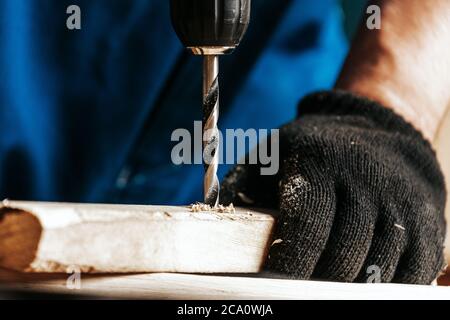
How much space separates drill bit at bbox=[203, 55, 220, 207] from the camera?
0.65m

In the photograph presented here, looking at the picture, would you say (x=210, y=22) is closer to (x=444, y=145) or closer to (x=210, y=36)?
(x=210, y=36)

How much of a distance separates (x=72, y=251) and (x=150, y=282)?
0.07 meters

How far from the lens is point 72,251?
52 centimetres

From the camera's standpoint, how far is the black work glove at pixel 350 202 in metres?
0.65

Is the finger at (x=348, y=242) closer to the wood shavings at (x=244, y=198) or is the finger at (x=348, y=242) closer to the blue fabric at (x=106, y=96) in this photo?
the wood shavings at (x=244, y=198)

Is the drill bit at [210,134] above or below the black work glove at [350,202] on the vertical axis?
above

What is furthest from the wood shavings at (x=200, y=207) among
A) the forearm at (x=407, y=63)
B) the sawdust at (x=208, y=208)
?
the forearm at (x=407, y=63)

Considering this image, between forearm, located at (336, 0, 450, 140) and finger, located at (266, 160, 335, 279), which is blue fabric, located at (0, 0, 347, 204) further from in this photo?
finger, located at (266, 160, 335, 279)

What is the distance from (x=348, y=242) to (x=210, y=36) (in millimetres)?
205

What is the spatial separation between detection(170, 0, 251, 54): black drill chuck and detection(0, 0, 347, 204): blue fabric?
1.43ft

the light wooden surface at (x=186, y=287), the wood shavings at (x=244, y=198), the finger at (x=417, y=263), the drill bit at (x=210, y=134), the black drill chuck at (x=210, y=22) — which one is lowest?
the finger at (x=417, y=263)

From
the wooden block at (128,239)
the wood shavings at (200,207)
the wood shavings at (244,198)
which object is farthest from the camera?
the wood shavings at (244,198)

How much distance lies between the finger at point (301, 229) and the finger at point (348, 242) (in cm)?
1

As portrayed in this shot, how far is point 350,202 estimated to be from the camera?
67 cm
